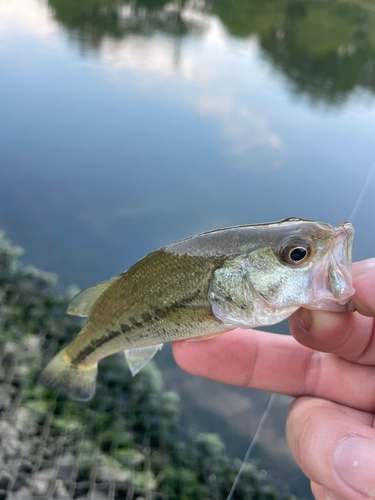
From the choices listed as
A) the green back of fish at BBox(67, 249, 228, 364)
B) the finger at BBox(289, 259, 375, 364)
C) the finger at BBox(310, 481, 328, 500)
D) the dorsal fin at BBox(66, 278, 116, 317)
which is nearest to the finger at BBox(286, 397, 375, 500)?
the finger at BBox(289, 259, 375, 364)

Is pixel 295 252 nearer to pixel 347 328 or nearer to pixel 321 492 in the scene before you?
pixel 347 328

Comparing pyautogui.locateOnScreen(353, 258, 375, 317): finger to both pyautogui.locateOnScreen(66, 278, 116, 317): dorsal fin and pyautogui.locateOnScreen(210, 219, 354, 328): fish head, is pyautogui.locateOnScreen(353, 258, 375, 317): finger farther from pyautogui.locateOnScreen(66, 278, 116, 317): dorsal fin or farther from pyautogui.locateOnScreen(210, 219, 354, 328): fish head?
pyautogui.locateOnScreen(66, 278, 116, 317): dorsal fin

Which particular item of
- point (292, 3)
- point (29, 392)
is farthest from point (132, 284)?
point (292, 3)

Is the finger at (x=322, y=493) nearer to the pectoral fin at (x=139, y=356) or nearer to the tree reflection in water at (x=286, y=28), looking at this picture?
the pectoral fin at (x=139, y=356)

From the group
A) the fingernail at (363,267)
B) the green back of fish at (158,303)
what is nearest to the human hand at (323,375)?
the fingernail at (363,267)

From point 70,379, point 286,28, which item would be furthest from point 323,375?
point 286,28
